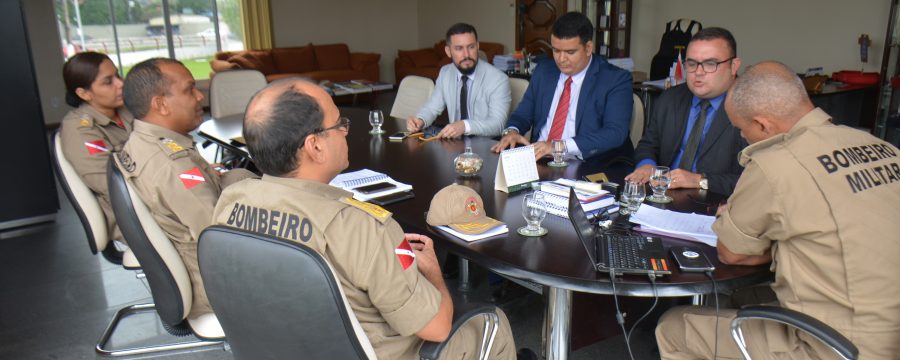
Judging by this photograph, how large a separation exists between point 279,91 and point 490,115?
8.14ft

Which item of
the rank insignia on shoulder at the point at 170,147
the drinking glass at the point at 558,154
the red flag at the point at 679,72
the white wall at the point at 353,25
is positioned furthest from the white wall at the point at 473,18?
the rank insignia on shoulder at the point at 170,147

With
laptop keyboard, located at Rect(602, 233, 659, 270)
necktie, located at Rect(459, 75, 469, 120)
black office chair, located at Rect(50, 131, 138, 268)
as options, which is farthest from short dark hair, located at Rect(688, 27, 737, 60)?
black office chair, located at Rect(50, 131, 138, 268)

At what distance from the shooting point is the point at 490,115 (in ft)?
12.4

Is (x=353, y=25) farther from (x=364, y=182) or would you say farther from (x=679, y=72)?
(x=364, y=182)

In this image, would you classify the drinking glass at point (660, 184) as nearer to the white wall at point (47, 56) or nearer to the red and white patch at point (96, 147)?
the red and white patch at point (96, 147)

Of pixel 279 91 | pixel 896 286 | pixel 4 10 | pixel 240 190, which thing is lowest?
pixel 896 286

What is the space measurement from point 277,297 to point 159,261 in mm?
898

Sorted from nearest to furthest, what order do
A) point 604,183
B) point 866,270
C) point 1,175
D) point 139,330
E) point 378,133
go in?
1. point 866,270
2. point 604,183
3. point 139,330
4. point 378,133
5. point 1,175

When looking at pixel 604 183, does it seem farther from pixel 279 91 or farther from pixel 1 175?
pixel 1 175

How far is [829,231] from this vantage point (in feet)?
4.86

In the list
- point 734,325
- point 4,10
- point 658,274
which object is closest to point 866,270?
point 734,325

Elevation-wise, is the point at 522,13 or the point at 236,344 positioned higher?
the point at 522,13

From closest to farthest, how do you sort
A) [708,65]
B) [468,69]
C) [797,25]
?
[708,65]
[468,69]
[797,25]

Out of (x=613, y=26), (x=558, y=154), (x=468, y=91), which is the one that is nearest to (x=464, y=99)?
(x=468, y=91)
